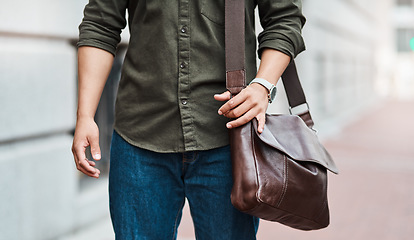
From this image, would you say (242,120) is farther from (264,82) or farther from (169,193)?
(169,193)

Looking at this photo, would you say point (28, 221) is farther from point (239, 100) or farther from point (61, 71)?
point (239, 100)

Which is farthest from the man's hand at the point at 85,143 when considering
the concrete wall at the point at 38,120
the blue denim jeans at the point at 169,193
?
the concrete wall at the point at 38,120

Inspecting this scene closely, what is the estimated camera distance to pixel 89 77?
6.16 ft

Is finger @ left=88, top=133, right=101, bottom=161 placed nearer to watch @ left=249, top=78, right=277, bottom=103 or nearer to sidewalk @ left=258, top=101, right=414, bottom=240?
watch @ left=249, top=78, right=277, bottom=103

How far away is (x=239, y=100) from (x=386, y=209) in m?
4.58

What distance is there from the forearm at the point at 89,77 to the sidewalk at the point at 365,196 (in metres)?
2.53

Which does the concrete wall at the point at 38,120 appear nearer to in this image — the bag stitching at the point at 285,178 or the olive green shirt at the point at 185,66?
the olive green shirt at the point at 185,66

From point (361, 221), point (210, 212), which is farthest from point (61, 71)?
point (361, 221)

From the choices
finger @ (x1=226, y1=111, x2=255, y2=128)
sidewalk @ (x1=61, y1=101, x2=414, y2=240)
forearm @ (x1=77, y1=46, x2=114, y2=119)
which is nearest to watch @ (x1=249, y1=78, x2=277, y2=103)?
finger @ (x1=226, y1=111, x2=255, y2=128)

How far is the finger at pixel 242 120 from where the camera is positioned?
1.69 metres

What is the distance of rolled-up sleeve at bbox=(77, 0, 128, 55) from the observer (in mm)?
1883

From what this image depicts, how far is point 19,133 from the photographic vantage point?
354cm

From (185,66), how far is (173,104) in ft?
0.41

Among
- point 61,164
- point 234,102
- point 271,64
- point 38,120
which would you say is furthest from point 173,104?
point 61,164
